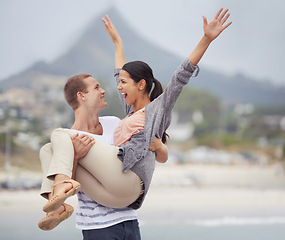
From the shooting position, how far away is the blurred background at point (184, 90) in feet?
44.2

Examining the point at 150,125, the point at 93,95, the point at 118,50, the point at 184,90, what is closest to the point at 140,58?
the point at 184,90

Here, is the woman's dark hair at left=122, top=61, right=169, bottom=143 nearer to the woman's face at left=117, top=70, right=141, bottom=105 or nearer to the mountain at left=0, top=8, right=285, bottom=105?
the woman's face at left=117, top=70, right=141, bottom=105

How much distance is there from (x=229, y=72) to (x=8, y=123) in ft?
26.9

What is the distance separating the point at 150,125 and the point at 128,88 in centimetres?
15

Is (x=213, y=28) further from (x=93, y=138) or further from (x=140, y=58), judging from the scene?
(x=140, y=58)

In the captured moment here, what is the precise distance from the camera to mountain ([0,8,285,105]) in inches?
680

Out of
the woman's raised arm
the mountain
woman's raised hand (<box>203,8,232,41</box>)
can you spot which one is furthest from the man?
the mountain

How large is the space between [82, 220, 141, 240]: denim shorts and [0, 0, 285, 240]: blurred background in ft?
28.9

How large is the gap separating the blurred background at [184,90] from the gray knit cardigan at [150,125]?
8933mm

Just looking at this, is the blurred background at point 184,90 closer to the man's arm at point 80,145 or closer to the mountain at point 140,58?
the mountain at point 140,58

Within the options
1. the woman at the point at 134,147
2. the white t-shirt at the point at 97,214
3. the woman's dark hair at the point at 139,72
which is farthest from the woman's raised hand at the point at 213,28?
the white t-shirt at the point at 97,214

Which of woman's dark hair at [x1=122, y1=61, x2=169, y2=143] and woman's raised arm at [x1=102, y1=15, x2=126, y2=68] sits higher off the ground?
woman's raised arm at [x1=102, y1=15, x2=126, y2=68]

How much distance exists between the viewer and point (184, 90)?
53.7 feet

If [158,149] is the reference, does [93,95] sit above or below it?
above
